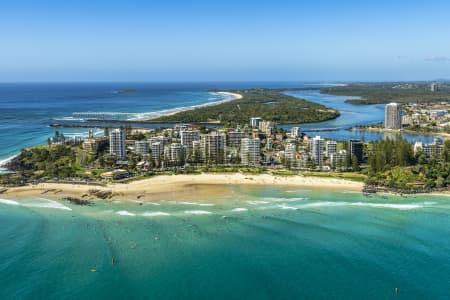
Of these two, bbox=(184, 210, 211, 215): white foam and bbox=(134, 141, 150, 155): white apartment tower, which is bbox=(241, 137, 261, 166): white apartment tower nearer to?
bbox=(134, 141, 150, 155): white apartment tower

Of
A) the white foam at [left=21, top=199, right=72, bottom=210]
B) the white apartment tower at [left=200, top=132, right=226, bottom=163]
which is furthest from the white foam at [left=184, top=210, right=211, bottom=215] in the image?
the white apartment tower at [left=200, top=132, right=226, bottom=163]

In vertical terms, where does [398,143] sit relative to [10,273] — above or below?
above

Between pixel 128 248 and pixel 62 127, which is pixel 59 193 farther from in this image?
pixel 62 127

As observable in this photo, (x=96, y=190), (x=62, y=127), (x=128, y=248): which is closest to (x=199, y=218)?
(x=128, y=248)

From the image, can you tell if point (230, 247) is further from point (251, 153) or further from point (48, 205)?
point (251, 153)

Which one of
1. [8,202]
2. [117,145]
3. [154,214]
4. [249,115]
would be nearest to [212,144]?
[117,145]

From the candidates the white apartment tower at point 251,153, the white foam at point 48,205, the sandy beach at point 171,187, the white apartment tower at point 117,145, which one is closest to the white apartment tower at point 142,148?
the white apartment tower at point 117,145
